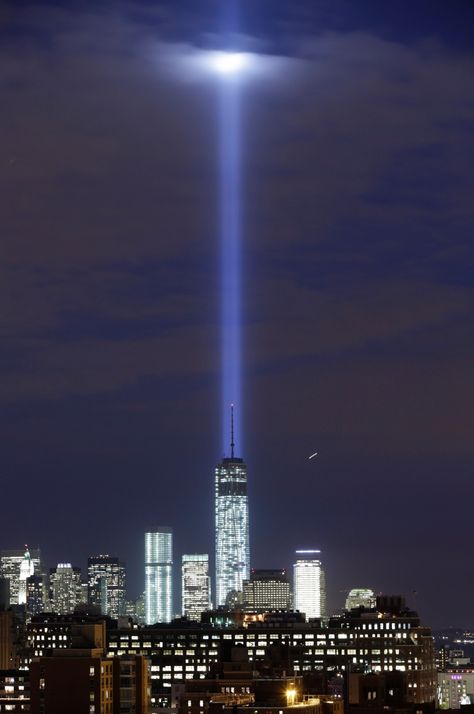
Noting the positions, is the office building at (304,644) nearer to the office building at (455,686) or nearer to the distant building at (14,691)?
the office building at (455,686)

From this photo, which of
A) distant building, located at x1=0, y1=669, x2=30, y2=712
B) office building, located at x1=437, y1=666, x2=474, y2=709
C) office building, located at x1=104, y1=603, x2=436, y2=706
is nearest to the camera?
distant building, located at x1=0, y1=669, x2=30, y2=712

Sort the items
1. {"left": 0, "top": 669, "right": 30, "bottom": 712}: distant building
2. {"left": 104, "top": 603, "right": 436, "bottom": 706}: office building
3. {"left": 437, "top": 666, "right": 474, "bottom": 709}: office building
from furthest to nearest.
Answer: {"left": 437, "top": 666, "right": 474, "bottom": 709}: office building
{"left": 104, "top": 603, "right": 436, "bottom": 706}: office building
{"left": 0, "top": 669, "right": 30, "bottom": 712}: distant building


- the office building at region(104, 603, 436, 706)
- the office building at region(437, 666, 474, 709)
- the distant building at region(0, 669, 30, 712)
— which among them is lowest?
the distant building at region(0, 669, 30, 712)

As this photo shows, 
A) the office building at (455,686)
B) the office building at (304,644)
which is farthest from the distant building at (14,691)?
the office building at (455,686)

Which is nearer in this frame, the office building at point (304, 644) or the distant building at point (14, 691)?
the distant building at point (14, 691)

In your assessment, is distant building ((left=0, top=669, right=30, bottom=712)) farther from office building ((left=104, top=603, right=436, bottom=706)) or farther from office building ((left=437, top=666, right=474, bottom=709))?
office building ((left=437, top=666, right=474, bottom=709))

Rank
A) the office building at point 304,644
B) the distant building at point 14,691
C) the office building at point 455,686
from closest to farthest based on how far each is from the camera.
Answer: the distant building at point 14,691 < the office building at point 304,644 < the office building at point 455,686

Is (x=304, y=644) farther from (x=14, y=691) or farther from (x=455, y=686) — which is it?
(x=14, y=691)

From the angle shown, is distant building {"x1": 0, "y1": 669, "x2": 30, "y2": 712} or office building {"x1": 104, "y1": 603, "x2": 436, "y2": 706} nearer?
distant building {"x1": 0, "y1": 669, "x2": 30, "y2": 712}

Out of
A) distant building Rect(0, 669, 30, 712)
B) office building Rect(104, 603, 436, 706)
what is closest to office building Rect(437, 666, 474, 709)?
office building Rect(104, 603, 436, 706)

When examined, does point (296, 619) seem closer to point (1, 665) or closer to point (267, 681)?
point (1, 665)

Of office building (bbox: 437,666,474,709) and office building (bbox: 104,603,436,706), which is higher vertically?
office building (bbox: 104,603,436,706)
